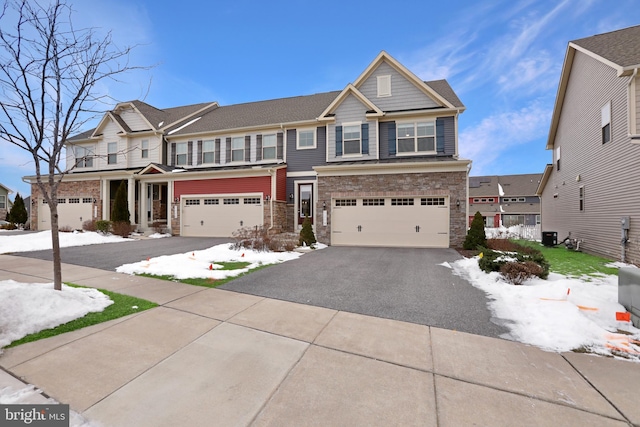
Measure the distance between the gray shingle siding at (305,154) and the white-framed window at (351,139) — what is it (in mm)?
1299

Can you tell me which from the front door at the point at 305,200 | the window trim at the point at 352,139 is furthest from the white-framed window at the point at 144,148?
the window trim at the point at 352,139

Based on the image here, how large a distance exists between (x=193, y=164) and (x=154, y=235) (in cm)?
551

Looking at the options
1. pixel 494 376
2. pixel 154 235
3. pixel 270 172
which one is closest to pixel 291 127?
pixel 270 172

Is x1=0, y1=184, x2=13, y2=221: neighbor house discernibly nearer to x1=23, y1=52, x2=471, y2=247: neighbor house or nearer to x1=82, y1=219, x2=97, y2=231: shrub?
x1=23, y1=52, x2=471, y2=247: neighbor house

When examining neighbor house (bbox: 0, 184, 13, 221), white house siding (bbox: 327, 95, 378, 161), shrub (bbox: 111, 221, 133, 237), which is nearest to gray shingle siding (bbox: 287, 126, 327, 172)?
white house siding (bbox: 327, 95, 378, 161)

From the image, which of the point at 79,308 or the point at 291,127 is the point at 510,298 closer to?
the point at 79,308

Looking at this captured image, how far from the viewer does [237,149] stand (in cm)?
1853

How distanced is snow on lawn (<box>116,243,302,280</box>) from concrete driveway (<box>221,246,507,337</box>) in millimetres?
722

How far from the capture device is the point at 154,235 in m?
17.1

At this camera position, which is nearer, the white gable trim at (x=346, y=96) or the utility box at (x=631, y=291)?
the utility box at (x=631, y=291)

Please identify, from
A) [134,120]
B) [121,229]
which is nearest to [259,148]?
[121,229]

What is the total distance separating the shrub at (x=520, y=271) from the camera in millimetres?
6094

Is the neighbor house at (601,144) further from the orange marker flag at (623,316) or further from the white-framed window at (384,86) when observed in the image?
the white-framed window at (384,86)

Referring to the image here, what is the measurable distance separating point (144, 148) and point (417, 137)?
1878 cm
